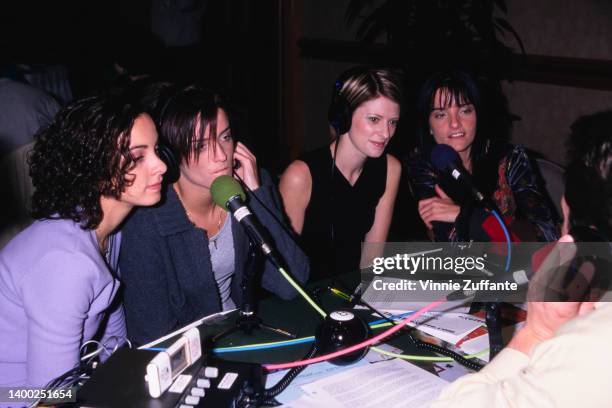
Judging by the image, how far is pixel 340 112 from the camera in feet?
7.09

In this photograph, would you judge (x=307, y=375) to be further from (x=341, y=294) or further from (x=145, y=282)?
(x=145, y=282)

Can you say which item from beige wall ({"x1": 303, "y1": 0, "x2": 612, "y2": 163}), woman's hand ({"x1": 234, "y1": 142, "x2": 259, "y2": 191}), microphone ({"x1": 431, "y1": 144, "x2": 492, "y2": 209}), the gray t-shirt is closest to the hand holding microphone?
woman's hand ({"x1": 234, "y1": 142, "x2": 259, "y2": 191})

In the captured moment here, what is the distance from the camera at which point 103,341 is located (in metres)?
1.60

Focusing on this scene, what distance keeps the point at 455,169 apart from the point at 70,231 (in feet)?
3.28

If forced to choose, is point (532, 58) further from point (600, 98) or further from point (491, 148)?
point (491, 148)

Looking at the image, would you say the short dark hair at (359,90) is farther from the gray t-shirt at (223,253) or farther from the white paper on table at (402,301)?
the white paper on table at (402,301)

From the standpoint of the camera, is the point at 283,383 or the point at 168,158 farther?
the point at 168,158

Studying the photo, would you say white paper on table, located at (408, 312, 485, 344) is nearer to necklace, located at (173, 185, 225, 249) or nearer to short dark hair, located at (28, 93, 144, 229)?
→ necklace, located at (173, 185, 225, 249)

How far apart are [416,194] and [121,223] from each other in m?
1.28

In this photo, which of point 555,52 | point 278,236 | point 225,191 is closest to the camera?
point 225,191

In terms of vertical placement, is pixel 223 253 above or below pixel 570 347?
below

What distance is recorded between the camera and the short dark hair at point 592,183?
0.94 meters

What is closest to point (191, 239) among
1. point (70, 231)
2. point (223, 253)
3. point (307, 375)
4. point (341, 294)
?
point (223, 253)

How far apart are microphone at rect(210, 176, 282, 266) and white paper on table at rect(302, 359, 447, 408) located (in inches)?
11.6
